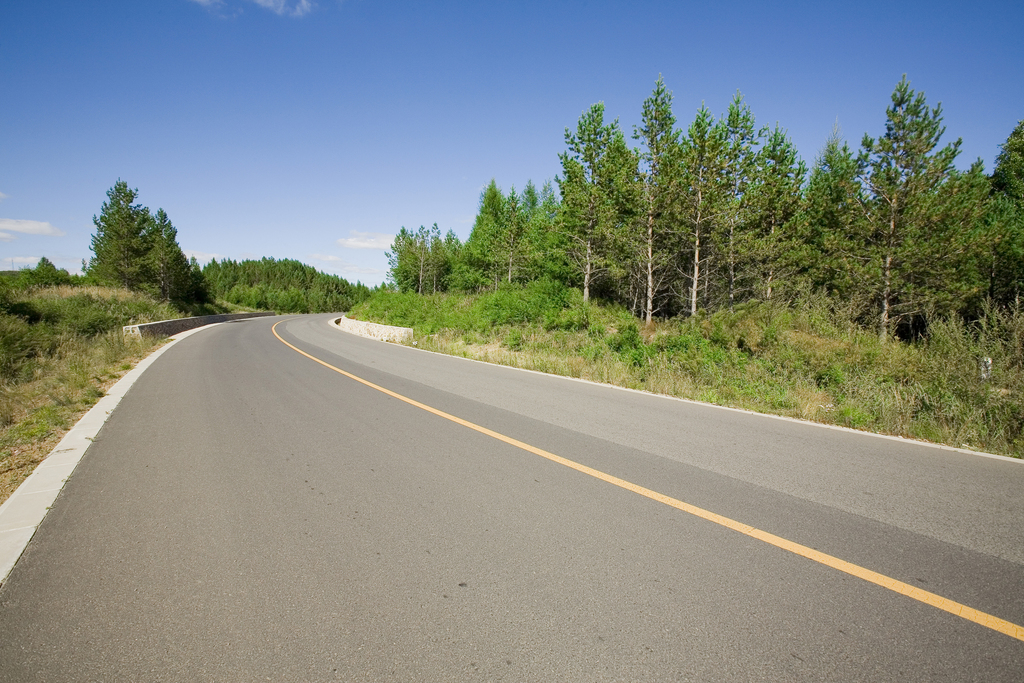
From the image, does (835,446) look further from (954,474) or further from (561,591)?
(561,591)

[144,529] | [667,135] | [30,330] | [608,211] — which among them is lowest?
[144,529]

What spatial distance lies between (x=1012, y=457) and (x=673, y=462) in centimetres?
388

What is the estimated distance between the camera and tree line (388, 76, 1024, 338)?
60.7 feet

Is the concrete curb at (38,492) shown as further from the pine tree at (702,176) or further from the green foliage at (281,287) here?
the green foliage at (281,287)

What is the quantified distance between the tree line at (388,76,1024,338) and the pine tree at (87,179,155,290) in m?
38.3

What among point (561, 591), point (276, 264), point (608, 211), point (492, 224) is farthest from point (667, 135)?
point (276, 264)

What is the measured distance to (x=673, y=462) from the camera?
500 cm

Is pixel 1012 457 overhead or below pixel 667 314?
below

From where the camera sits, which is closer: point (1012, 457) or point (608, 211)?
point (1012, 457)

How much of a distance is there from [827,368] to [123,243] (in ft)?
178

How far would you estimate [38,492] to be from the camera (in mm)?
4285

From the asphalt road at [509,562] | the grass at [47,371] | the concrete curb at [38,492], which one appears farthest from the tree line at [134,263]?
the asphalt road at [509,562]

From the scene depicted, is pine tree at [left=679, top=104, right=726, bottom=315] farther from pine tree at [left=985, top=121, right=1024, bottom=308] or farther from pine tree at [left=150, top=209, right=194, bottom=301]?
pine tree at [left=150, top=209, right=194, bottom=301]

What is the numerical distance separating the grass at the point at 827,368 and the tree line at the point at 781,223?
23.1ft
